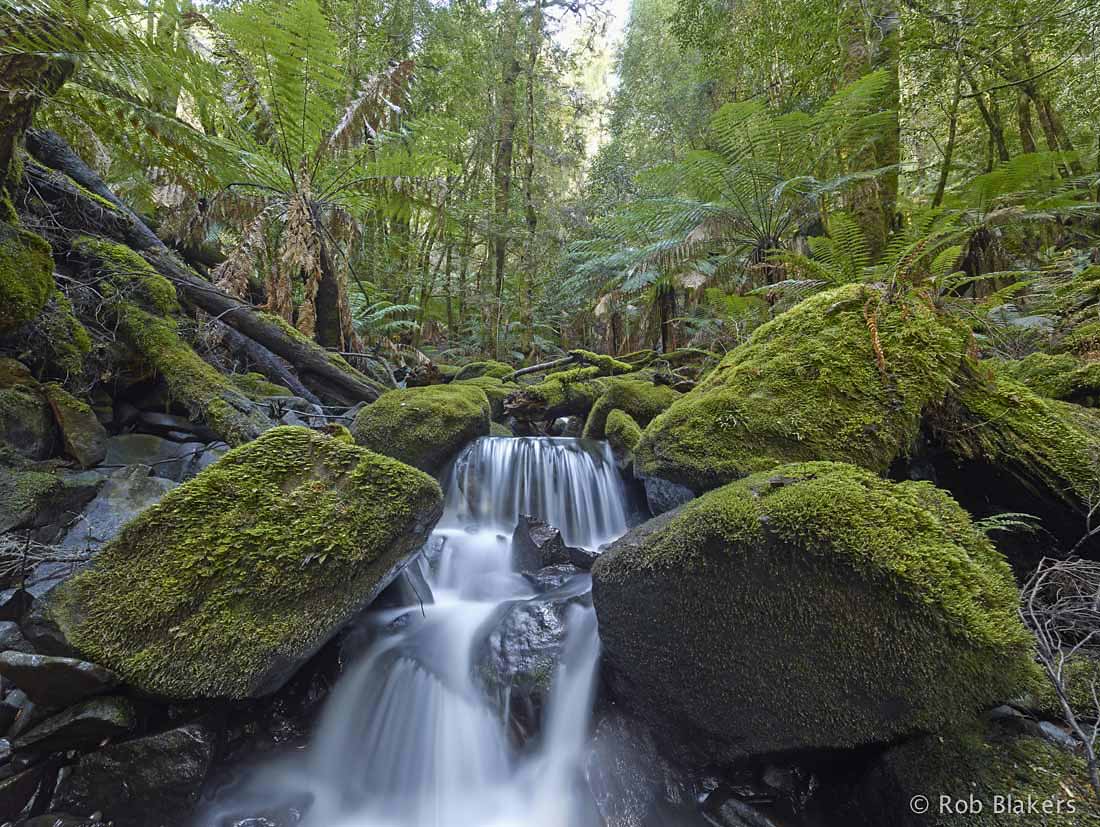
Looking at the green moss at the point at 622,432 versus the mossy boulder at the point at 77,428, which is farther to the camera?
the green moss at the point at 622,432

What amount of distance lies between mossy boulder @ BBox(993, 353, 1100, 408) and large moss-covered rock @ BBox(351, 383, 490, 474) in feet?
13.2

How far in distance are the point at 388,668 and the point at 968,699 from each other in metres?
2.54

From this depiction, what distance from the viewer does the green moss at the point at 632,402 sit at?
210 inches

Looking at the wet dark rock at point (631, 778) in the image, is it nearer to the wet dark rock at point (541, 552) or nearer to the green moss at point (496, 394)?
the wet dark rock at point (541, 552)

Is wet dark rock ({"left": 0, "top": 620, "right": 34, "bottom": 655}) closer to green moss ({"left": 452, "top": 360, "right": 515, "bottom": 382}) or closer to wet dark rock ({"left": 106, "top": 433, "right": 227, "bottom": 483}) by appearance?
wet dark rock ({"left": 106, "top": 433, "right": 227, "bottom": 483})

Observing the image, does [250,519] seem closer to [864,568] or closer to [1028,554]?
[864,568]

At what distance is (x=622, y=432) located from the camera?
4.94 meters

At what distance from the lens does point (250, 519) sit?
2.07 meters

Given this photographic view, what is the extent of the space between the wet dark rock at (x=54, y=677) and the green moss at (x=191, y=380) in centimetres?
169

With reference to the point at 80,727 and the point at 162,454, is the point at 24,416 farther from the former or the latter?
the point at 80,727

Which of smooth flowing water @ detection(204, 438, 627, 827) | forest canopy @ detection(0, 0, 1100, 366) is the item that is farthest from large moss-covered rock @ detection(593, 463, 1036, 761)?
forest canopy @ detection(0, 0, 1100, 366)

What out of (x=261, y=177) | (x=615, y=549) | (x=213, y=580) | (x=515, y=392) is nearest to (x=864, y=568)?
(x=615, y=549)

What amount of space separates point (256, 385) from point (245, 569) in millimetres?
2933

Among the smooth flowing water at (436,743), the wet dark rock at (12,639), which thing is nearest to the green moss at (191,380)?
the wet dark rock at (12,639)
